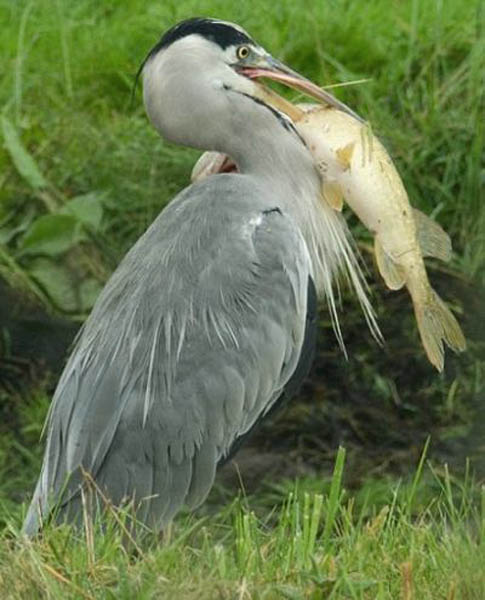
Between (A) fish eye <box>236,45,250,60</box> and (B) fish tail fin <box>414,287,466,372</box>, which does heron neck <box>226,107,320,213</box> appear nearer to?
(A) fish eye <box>236,45,250,60</box>

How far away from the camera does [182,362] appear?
4.40 m

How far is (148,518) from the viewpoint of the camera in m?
4.38

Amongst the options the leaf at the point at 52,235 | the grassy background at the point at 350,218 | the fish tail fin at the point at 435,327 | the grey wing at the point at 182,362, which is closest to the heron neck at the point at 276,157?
the grey wing at the point at 182,362

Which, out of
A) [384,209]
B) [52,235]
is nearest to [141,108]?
[52,235]

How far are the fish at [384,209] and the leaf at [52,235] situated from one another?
5.99 ft

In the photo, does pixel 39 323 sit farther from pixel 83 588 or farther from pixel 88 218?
pixel 83 588

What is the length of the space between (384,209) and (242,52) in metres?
0.60

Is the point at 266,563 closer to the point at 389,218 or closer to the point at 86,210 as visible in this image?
the point at 389,218

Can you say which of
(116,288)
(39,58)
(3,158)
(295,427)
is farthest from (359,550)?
(39,58)

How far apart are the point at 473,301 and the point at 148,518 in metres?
2.16

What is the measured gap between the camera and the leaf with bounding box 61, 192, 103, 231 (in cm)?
633

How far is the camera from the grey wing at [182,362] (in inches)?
171

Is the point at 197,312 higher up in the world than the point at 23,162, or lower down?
higher up

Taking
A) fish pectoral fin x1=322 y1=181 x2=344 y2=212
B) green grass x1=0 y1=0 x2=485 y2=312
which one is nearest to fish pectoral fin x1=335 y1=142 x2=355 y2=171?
fish pectoral fin x1=322 y1=181 x2=344 y2=212
